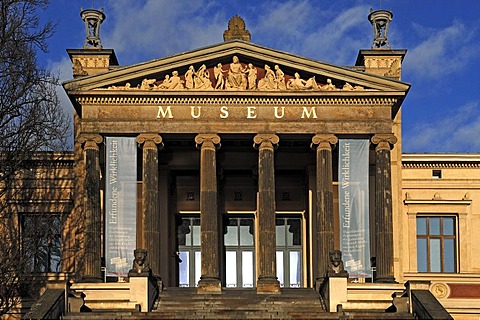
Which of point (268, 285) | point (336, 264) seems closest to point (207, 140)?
point (268, 285)

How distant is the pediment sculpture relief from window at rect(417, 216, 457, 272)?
Result: 10029mm

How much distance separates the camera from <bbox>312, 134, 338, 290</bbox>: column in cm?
4184

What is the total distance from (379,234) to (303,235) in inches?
273

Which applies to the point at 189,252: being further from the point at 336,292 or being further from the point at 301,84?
the point at 336,292

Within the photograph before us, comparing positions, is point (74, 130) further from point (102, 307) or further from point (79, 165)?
point (102, 307)

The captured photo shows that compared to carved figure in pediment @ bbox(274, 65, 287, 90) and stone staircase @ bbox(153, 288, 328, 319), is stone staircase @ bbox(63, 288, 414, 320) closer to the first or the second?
stone staircase @ bbox(153, 288, 328, 319)

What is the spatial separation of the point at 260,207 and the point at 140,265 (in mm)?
6923

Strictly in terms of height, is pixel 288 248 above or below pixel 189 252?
above

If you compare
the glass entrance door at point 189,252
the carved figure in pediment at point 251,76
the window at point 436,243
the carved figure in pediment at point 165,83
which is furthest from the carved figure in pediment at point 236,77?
the window at point 436,243

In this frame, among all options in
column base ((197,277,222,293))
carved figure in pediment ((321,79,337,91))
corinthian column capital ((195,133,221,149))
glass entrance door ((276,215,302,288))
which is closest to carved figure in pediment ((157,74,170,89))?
corinthian column capital ((195,133,221,149))

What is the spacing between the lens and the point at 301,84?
140ft

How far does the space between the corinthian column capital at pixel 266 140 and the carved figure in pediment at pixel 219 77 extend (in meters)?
2.53

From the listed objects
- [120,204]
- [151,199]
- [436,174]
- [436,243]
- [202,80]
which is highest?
[202,80]

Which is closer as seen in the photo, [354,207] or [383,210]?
[383,210]
